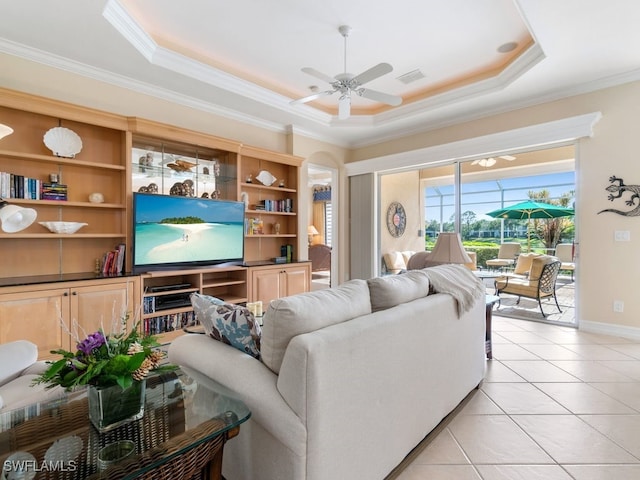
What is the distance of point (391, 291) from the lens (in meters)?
1.78

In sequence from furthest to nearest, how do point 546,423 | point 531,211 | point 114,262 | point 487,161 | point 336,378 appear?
point 487,161, point 531,211, point 114,262, point 546,423, point 336,378

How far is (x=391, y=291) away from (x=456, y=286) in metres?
0.69

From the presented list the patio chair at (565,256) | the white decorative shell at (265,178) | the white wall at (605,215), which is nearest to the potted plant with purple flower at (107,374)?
the white decorative shell at (265,178)

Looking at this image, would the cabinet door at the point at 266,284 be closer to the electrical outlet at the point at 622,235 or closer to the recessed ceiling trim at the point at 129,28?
the recessed ceiling trim at the point at 129,28

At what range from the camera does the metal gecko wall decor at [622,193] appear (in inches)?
140

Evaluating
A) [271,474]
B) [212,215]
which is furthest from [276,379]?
[212,215]

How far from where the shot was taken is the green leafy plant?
1026 millimetres

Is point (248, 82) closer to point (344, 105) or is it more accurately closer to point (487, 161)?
point (344, 105)

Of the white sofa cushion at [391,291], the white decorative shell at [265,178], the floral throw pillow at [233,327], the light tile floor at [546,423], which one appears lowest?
the light tile floor at [546,423]

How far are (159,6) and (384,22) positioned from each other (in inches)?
78.6

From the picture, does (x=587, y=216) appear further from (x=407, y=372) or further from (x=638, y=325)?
(x=407, y=372)

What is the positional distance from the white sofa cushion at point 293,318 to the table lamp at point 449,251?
188 centimetres

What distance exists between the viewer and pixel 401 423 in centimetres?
163

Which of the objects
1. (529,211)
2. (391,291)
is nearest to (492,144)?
(529,211)
